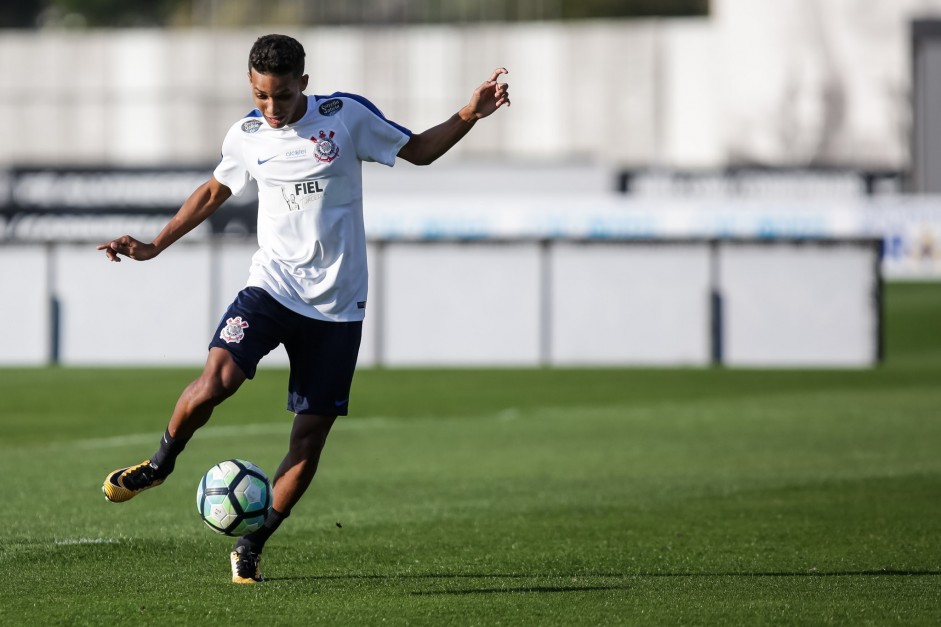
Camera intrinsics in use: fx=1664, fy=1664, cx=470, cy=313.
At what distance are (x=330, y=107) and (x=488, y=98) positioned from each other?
0.75 m

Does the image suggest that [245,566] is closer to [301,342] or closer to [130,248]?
[301,342]

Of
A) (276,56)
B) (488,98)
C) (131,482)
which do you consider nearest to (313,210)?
(276,56)

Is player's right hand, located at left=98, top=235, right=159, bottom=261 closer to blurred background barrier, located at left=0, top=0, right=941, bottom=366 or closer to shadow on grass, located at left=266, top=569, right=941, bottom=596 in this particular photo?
shadow on grass, located at left=266, top=569, right=941, bottom=596

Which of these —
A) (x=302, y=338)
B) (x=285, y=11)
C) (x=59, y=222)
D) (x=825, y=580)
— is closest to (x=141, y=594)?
(x=302, y=338)

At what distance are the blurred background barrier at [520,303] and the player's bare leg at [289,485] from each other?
1705 centimetres

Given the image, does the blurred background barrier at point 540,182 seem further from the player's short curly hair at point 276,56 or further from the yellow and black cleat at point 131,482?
the player's short curly hair at point 276,56

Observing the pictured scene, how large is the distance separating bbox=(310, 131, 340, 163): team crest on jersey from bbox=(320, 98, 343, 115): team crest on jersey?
0.36ft

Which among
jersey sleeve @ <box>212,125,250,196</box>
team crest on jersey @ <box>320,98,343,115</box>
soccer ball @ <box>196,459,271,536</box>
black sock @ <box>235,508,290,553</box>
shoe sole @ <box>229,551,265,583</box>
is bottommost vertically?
shoe sole @ <box>229,551,265,583</box>

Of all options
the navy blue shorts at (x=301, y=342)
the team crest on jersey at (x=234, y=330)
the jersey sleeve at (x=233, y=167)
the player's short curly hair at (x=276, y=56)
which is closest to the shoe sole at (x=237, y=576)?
the navy blue shorts at (x=301, y=342)

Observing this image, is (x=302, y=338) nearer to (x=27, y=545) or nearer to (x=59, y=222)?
(x=27, y=545)

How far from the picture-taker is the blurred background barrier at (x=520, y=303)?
2472 centimetres

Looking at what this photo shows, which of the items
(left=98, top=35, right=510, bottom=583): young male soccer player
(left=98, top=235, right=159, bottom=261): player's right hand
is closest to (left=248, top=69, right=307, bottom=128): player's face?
(left=98, top=35, right=510, bottom=583): young male soccer player

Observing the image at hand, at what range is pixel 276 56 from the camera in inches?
280

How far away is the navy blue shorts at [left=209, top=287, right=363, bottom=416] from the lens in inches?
287
